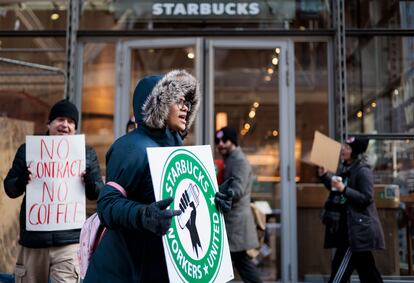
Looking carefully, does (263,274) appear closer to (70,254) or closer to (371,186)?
(371,186)

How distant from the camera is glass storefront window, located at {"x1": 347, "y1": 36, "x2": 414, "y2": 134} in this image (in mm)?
6395

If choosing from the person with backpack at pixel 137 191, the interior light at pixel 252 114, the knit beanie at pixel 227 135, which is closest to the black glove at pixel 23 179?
the person with backpack at pixel 137 191

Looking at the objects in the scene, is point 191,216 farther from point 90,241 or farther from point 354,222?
point 354,222

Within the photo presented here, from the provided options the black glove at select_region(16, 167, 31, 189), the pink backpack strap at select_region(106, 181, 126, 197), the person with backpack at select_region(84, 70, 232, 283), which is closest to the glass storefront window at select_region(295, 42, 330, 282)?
the black glove at select_region(16, 167, 31, 189)

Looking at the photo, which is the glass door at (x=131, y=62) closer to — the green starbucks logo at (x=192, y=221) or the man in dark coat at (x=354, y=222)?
the man in dark coat at (x=354, y=222)

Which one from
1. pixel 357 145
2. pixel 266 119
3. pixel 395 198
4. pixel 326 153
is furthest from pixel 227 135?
pixel 395 198

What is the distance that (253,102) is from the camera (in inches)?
320

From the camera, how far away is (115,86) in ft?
21.7

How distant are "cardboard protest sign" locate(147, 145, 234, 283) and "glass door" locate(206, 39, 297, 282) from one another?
381cm

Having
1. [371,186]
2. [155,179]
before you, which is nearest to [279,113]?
[371,186]

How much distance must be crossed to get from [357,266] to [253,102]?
3.55m

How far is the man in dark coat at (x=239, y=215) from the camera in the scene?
5.42m

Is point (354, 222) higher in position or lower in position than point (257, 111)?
lower

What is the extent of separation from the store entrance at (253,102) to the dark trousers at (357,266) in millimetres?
1078
